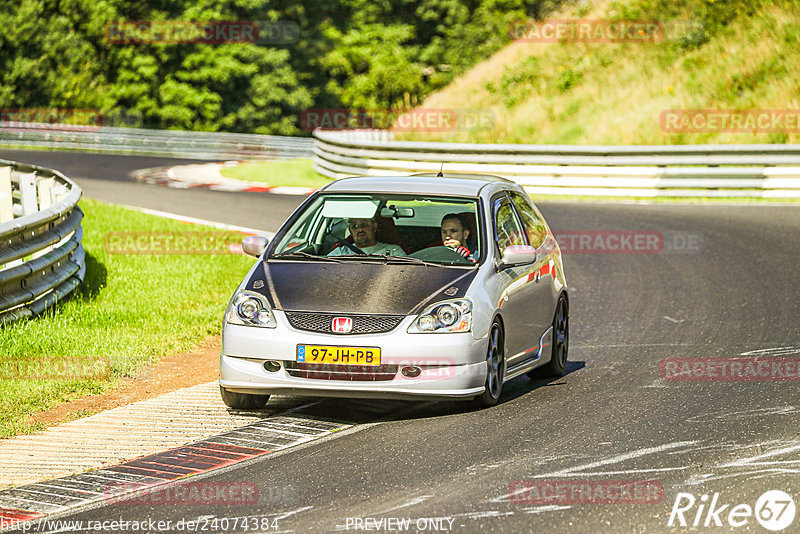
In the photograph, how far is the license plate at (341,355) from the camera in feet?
25.5

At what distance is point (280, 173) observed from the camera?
31.5 meters

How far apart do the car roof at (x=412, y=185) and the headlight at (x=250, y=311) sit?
141cm

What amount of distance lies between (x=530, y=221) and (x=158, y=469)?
430 centimetres

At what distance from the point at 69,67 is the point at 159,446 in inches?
2302

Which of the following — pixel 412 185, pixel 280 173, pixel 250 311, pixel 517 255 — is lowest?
pixel 280 173

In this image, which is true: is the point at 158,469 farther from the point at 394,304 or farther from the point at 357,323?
the point at 394,304

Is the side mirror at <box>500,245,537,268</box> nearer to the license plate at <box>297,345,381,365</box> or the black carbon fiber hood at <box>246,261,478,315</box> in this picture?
the black carbon fiber hood at <box>246,261,478,315</box>

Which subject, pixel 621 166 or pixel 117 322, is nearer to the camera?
pixel 117 322

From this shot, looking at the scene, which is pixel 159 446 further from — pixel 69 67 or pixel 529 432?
pixel 69 67

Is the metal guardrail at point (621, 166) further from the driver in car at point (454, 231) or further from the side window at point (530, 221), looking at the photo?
the driver in car at point (454, 231)

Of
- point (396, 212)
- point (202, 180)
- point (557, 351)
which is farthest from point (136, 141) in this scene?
point (557, 351)

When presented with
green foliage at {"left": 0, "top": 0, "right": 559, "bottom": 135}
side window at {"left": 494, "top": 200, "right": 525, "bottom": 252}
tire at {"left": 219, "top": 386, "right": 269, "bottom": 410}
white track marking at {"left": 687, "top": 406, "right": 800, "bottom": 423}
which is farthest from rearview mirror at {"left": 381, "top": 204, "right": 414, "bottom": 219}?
Result: green foliage at {"left": 0, "top": 0, "right": 559, "bottom": 135}

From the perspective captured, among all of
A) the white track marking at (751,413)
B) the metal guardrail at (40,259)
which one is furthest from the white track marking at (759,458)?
the metal guardrail at (40,259)

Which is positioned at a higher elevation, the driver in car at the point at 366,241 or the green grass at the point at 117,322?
the driver in car at the point at 366,241
